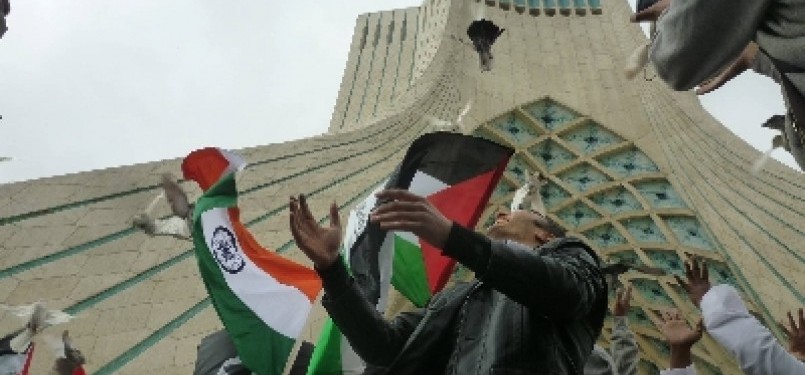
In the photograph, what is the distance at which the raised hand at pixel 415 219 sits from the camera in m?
1.32

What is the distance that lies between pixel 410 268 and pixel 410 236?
92 mm

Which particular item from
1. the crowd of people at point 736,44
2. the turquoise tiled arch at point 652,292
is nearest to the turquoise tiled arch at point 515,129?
the turquoise tiled arch at point 652,292

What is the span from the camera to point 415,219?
4.34ft

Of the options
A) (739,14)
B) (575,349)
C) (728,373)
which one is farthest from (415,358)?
(728,373)

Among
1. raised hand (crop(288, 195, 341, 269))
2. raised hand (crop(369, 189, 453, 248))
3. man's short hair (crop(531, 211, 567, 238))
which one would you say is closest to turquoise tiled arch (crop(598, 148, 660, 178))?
man's short hair (crop(531, 211, 567, 238))

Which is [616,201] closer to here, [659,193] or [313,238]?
[659,193]

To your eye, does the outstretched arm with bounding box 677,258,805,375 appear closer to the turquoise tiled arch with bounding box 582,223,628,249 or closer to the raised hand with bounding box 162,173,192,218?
the raised hand with bounding box 162,173,192,218

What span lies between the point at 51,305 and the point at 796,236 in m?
4.94

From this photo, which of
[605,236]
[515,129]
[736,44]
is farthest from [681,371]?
[515,129]

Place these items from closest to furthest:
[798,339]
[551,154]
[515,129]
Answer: [798,339] → [551,154] → [515,129]

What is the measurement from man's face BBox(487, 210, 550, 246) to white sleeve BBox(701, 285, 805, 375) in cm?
50

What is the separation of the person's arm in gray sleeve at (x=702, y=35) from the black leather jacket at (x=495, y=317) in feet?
1.10

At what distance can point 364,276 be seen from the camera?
258 centimetres

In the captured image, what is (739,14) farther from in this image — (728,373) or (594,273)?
(728,373)
